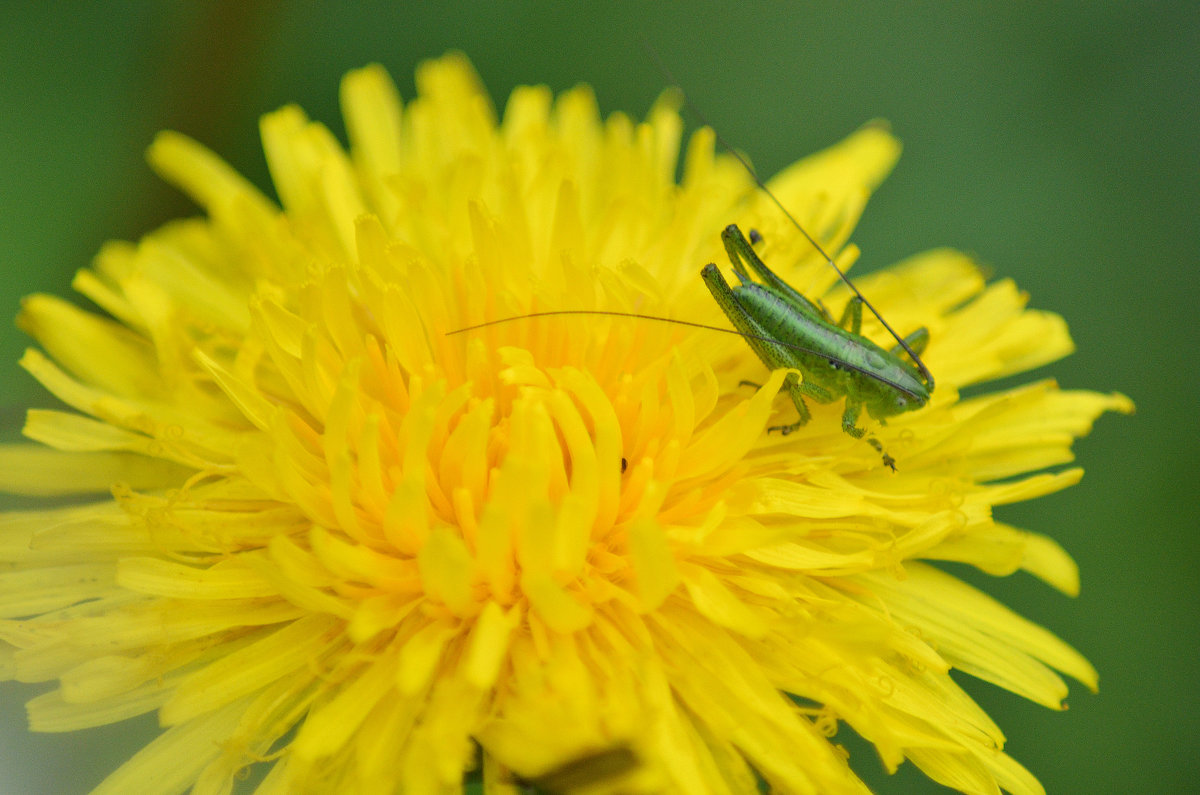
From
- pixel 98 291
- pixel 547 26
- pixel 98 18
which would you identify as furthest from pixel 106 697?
pixel 547 26

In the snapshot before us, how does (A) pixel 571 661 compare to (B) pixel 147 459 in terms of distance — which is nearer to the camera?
(A) pixel 571 661

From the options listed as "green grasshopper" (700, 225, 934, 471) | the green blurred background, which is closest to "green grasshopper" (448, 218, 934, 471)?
"green grasshopper" (700, 225, 934, 471)

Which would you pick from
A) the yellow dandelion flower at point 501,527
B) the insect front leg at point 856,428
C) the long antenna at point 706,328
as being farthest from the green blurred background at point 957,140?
the long antenna at point 706,328

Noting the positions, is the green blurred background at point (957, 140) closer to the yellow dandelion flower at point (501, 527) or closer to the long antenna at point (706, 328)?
the yellow dandelion flower at point (501, 527)

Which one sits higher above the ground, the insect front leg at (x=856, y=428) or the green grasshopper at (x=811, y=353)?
the green grasshopper at (x=811, y=353)

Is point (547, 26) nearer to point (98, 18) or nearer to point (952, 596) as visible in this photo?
point (98, 18)

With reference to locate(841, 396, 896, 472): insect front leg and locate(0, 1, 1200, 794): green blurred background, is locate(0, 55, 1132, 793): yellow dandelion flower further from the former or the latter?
locate(0, 1, 1200, 794): green blurred background
